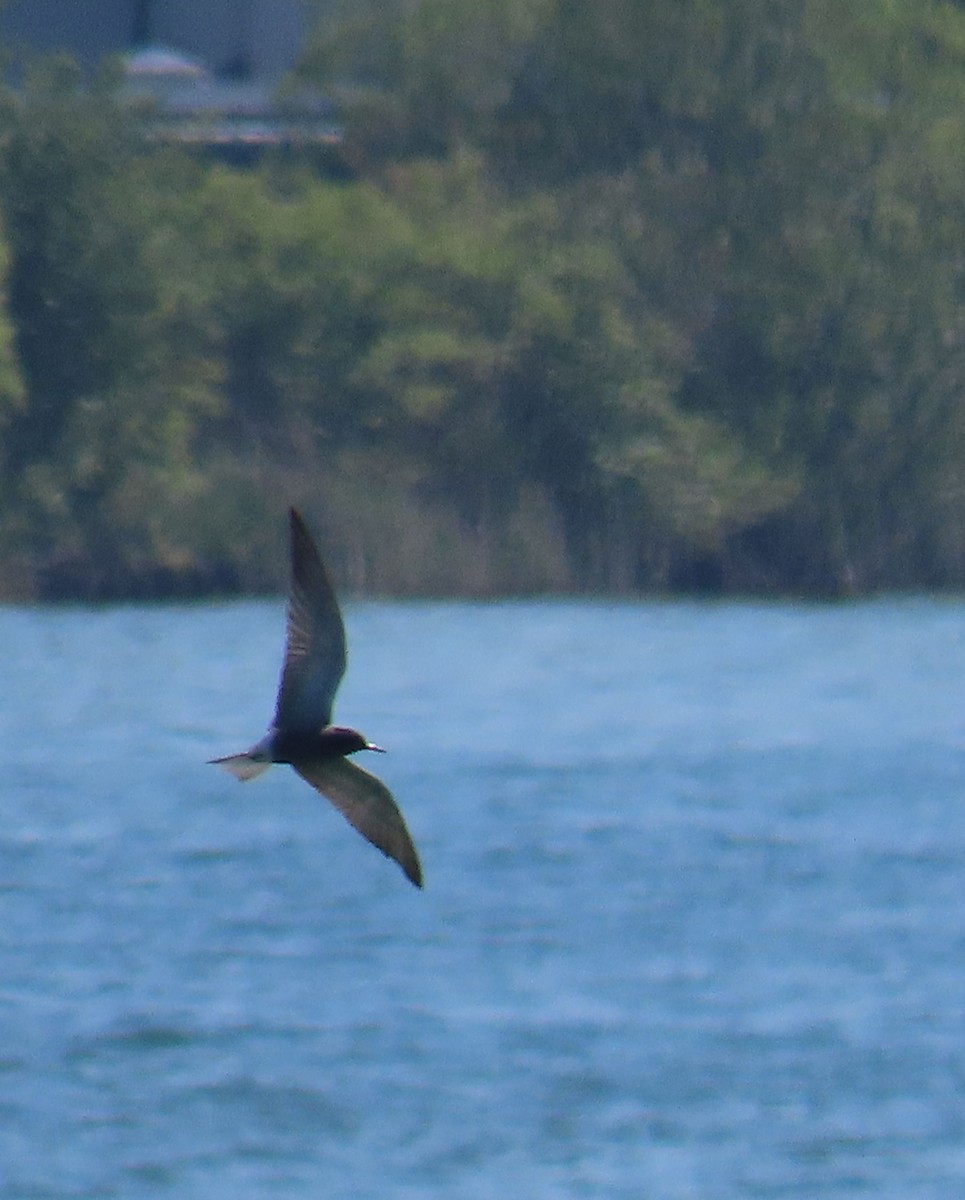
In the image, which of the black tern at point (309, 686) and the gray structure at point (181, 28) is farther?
the gray structure at point (181, 28)

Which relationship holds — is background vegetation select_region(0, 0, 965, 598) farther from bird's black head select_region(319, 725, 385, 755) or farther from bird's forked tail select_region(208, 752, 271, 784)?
bird's forked tail select_region(208, 752, 271, 784)

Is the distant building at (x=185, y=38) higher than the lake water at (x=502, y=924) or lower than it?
higher

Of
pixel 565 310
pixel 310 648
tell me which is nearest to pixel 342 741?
pixel 310 648

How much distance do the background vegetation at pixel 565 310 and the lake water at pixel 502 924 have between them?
289 centimetres

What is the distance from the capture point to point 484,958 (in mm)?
21688

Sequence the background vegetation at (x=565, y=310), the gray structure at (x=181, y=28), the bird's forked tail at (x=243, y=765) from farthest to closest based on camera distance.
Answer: the gray structure at (x=181, y=28), the background vegetation at (x=565, y=310), the bird's forked tail at (x=243, y=765)

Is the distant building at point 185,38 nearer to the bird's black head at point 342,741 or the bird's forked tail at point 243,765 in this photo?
the bird's black head at point 342,741

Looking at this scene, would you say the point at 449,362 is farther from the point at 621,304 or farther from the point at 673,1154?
the point at 673,1154

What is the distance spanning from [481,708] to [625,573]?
26.5ft

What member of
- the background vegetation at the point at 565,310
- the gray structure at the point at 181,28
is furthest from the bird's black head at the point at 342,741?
the gray structure at the point at 181,28

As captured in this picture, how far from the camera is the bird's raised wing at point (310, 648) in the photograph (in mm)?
6258

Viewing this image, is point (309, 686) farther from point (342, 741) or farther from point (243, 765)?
point (243, 765)

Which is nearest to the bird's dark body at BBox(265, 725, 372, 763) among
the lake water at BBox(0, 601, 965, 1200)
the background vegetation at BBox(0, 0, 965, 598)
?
the lake water at BBox(0, 601, 965, 1200)

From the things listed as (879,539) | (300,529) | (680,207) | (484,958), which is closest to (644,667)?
(879,539)
